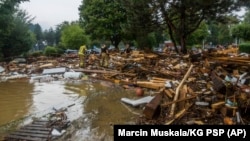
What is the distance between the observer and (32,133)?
7.86 meters

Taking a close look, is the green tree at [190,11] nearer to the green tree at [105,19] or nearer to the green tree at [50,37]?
the green tree at [105,19]

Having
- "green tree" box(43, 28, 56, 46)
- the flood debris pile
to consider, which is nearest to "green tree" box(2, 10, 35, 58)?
the flood debris pile

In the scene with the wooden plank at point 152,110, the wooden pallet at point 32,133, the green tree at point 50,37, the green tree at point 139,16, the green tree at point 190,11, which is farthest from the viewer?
the green tree at point 50,37

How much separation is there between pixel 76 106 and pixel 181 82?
3748 mm

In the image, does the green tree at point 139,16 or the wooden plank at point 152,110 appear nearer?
the wooden plank at point 152,110

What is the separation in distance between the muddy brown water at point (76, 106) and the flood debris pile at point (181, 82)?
624 mm

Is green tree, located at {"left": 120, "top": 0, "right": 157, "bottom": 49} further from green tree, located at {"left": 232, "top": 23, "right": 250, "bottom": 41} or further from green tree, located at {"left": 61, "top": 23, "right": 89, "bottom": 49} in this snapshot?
green tree, located at {"left": 61, "top": 23, "right": 89, "bottom": 49}

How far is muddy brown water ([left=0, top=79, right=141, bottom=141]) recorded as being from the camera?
8062mm

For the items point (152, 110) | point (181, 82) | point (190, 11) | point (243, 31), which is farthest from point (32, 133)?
point (243, 31)

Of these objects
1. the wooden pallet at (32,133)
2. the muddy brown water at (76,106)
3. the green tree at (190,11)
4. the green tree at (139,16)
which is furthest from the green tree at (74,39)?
the wooden pallet at (32,133)

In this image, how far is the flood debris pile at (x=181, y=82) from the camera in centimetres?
788

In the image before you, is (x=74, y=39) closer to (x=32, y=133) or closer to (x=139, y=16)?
(x=139, y=16)

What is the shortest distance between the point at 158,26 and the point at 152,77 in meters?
12.0

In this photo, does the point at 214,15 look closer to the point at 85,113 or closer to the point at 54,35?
the point at 85,113
